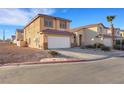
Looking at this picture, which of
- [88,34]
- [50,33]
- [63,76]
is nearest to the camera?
[63,76]

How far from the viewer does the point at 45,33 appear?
21.6 metres

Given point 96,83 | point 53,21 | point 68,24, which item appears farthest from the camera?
point 68,24

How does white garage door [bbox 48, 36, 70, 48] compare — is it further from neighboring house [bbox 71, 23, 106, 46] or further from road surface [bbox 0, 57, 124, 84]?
road surface [bbox 0, 57, 124, 84]

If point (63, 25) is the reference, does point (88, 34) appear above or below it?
below

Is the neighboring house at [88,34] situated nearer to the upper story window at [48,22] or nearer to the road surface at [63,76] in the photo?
the upper story window at [48,22]

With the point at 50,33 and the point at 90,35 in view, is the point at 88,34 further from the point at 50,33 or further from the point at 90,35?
the point at 50,33

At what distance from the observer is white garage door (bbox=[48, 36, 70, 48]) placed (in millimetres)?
22359

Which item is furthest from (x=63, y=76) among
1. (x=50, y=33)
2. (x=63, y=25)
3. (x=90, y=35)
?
(x=90, y=35)

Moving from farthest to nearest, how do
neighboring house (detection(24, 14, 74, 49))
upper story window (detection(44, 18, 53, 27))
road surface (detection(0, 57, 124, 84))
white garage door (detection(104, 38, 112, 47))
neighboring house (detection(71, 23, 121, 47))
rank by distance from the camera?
white garage door (detection(104, 38, 112, 47)), neighboring house (detection(71, 23, 121, 47)), upper story window (detection(44, 18, 53, 27)), neighboring house (detection(24, 14, 74, 49)), road surface (detection(0, 57, 124, 84))

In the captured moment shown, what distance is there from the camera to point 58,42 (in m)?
23.3

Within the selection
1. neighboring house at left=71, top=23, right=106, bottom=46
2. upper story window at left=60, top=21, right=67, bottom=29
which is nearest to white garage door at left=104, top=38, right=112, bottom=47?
neighboring house at left=71, top=23, right=106, bottom=46
